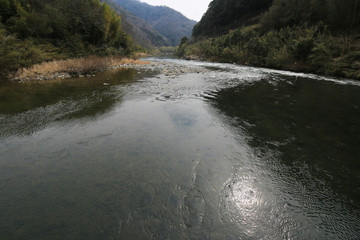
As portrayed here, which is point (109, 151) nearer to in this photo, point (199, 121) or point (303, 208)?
point (199, 121)

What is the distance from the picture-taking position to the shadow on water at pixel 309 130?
12.0 ft

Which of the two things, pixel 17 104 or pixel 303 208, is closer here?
pixel 303 208

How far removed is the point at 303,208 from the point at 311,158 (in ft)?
6.04

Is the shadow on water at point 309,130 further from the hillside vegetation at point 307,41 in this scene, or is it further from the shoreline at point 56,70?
the shoreline at point 56,70

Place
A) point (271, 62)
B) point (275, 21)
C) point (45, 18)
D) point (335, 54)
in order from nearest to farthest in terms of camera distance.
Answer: point (335, 54) < point (45, 18) < point (271, 62) < point (275, 21)

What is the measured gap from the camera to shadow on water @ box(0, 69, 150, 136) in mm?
6105

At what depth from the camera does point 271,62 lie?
79.2 feet

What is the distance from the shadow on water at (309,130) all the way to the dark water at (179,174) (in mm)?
37

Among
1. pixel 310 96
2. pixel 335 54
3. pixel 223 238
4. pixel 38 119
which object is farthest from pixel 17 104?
pixel 335 54

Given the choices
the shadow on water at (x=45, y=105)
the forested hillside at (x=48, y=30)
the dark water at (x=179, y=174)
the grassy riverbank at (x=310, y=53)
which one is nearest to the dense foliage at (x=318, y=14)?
the grassy riverbank at (x=310, y=53)

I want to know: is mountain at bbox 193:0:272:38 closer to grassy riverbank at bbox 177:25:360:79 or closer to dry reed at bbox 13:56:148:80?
grassy riverbank at bbox 177:25:360:79

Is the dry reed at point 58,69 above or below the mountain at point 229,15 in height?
below

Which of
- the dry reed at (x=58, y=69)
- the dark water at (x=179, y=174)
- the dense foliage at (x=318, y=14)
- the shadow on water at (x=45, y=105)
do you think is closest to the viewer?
the dark water at (x=179, y=174)

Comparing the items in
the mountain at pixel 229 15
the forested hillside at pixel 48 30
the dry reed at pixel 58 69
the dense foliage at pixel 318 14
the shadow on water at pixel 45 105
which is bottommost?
the shadow on water at pixel 45 105
